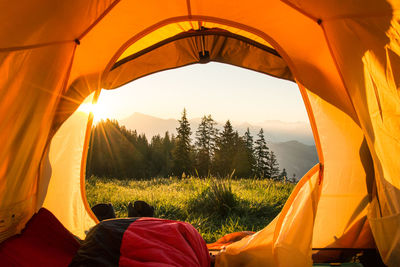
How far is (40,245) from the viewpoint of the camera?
1254 millimetres

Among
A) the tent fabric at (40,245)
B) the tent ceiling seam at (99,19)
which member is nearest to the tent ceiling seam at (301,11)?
the tent ceiling seam at (99,19)

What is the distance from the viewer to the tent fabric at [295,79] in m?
1.13

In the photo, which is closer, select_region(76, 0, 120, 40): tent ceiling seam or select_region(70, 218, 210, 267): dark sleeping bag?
select_region(70, 218, 210, 267): dark sleeping bag

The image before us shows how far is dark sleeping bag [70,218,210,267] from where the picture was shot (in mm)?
1045

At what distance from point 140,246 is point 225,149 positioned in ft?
29.6

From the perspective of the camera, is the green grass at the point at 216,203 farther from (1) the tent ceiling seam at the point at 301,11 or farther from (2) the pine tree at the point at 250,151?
(2) the pine tree at the point at 250,151

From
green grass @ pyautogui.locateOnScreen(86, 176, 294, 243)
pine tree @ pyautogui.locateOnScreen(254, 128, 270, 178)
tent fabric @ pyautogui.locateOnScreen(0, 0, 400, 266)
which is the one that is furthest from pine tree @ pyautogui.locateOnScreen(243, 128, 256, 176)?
tent fabric @ pyautogui.locateOnScreen(0, 0, 400, 266)

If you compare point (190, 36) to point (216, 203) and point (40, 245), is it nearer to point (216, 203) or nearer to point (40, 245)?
point (216, 203)

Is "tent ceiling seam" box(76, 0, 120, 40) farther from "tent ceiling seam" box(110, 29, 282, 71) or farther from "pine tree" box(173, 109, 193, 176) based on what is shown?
"pine tree" box(173, 109, 193, 176)

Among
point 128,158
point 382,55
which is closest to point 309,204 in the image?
point 382,55

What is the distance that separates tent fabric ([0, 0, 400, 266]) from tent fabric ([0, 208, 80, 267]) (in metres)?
0.07

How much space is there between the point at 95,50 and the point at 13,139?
773mm

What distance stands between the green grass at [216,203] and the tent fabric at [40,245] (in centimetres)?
128

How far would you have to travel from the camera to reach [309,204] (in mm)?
1492
